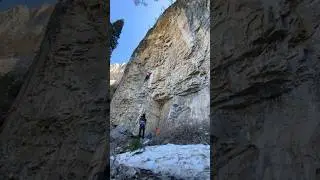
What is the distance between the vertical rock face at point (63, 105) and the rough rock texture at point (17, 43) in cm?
7

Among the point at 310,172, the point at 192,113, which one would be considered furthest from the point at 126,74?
the point at 310,172

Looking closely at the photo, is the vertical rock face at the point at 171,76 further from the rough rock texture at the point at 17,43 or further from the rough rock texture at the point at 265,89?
the rough rock texture at the point at 17,43

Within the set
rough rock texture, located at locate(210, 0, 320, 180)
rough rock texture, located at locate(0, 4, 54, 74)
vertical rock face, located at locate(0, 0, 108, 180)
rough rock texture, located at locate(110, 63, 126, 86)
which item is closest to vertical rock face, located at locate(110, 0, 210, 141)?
rough rock texture, located at locate(110, 63, 126, 86)

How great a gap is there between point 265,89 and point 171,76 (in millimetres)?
12438

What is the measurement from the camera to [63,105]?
4891 mm

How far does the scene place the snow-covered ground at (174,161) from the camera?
A: 7.81 meters

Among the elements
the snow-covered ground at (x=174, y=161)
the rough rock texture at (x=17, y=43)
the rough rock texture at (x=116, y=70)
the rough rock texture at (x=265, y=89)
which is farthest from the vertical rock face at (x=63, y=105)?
the rough rock texture at (x=116, y=70)

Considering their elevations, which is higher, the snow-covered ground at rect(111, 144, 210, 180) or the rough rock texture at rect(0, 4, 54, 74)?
the rough rock texture at rect(0, 4, 54, 74)

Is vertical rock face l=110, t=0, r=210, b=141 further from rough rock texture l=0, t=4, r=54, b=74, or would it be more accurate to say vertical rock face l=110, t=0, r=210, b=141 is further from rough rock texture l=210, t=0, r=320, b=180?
rough rock texture l=0, t=4, r=54, b=74

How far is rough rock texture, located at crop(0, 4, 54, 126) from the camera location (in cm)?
461

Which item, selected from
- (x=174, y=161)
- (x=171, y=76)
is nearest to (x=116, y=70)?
(x=171, y=76)

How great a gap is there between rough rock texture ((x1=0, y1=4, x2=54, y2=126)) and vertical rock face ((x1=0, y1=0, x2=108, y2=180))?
68mm

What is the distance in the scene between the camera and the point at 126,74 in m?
18.9

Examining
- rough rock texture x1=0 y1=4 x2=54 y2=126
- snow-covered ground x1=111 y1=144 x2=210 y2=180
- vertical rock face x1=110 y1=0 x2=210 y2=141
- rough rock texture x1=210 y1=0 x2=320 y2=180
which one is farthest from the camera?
vertical rock face x1=110 y1=0 x2=210 y2=141
